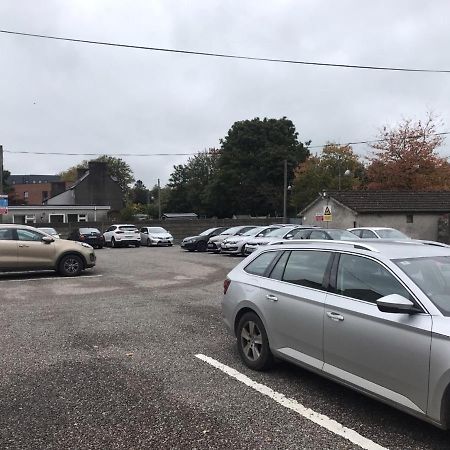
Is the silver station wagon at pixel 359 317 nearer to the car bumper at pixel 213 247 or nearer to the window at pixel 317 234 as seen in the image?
the window at pixel 317 234

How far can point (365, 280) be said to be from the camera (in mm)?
4445

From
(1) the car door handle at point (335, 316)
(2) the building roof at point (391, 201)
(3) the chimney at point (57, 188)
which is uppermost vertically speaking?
(3) the chimney at point (57, 188)

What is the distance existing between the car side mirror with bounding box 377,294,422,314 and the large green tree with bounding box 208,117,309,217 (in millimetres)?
54908

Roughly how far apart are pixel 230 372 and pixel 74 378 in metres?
1.67

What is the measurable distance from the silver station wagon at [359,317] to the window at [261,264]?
2cm

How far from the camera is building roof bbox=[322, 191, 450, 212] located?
32.5m

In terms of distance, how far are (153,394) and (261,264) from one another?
1935 millimetres

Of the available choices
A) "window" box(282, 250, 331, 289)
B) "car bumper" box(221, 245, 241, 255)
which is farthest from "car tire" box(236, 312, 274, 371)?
"car bumper" box(221, 245, 241, 255)

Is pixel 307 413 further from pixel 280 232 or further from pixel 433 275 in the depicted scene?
pixel 280 232

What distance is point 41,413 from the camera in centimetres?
445

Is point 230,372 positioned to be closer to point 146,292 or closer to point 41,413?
point 41,413

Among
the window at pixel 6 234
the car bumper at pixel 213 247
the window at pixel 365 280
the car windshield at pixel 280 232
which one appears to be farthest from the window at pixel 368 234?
the window at pixel 365 280

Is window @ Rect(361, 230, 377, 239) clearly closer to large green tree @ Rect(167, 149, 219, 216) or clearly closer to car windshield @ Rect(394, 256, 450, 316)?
car windshield @ Rect(394, 256, 450, 316)

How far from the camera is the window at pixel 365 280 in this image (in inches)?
165
